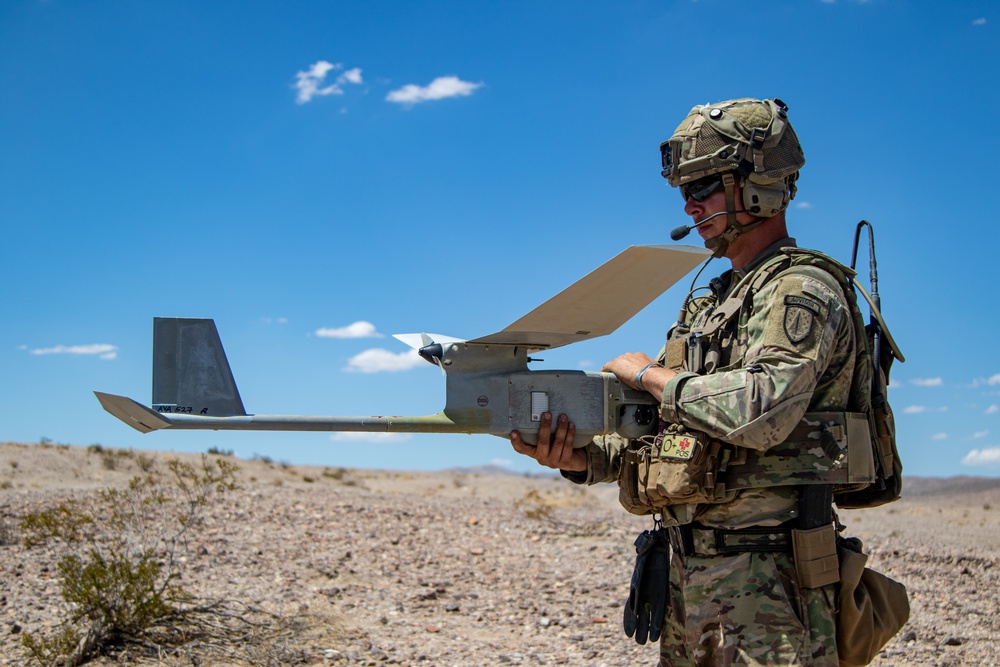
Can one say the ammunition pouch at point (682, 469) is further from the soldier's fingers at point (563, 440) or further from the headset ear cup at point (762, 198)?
the headset ear cup at point (762, 198)

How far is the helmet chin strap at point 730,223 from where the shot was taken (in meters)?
3.48

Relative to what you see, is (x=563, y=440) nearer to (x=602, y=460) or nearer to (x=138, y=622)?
(x=602, y=460)

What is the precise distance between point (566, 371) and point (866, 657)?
1.55 meters

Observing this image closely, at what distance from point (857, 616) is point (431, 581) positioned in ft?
19.2

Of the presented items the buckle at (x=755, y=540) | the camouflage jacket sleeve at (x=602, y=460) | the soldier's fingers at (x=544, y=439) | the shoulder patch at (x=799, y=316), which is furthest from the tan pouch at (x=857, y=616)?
the soldier's fingers at (x=544, y=439)

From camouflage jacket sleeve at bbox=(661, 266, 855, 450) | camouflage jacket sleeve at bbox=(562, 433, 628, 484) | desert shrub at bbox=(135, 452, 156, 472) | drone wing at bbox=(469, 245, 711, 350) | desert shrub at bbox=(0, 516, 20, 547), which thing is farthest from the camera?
desert shrub at bbox=(135, 452, 156, 472)

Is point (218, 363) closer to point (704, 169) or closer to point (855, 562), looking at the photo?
point (704, 169)

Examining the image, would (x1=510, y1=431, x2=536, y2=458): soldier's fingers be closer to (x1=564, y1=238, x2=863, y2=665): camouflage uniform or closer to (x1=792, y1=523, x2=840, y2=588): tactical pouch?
(x1=564, y1=238, x2=863, y2=665): camouflage uniform

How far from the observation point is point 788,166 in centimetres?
348

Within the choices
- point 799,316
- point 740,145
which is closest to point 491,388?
point 799,316

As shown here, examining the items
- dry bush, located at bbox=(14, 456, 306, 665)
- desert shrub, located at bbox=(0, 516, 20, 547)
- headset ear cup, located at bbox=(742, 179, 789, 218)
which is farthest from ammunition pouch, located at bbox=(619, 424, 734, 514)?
desert shrub, located at bbox=(0, 516, 20, 547)

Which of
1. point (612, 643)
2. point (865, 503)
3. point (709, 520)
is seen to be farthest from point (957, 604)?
point (709, 520)

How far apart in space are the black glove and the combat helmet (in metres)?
1.27

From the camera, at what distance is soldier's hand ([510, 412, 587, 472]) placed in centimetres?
361
